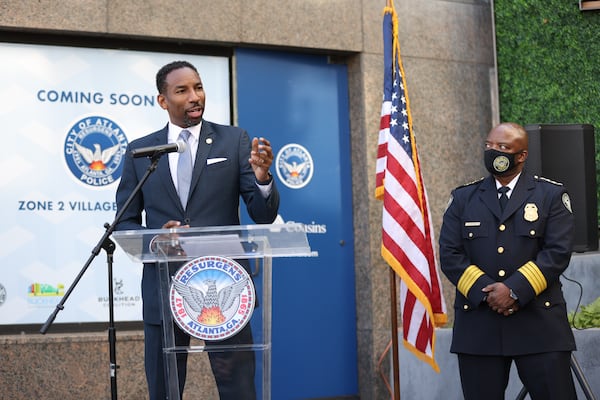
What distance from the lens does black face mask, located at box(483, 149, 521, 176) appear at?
5.30 metres

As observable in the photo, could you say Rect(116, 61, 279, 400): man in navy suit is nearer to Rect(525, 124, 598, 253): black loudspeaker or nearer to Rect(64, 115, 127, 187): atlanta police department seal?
Rect(525, 124, 598, 253): black loudspeaker

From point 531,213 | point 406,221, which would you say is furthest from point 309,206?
point 531,213

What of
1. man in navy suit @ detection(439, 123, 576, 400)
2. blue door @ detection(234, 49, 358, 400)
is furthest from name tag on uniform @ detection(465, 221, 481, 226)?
blue door @ detection(234, 49, 358, 400)

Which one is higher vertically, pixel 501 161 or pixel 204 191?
pixel 501 161

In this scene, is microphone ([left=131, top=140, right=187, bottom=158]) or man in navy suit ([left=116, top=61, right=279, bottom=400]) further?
man in navy suit ([left=116, top=61, right=279, bottom=400])

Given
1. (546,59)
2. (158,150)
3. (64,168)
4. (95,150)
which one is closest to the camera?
(158,150)

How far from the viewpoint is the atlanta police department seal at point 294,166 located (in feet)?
29.3

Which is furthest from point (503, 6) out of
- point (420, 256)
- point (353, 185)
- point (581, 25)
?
point (420, 256)

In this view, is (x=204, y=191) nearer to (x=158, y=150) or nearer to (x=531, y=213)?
(x=158, y=150)

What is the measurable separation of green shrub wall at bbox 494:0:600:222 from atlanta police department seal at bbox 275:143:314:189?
2.08m

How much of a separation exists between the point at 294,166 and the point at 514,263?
158 inches

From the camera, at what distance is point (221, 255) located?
4.09m

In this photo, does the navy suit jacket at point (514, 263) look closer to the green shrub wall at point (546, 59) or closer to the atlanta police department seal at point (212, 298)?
the atlanta police department seal at point (212, 298)

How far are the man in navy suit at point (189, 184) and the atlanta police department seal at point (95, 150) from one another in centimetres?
337
